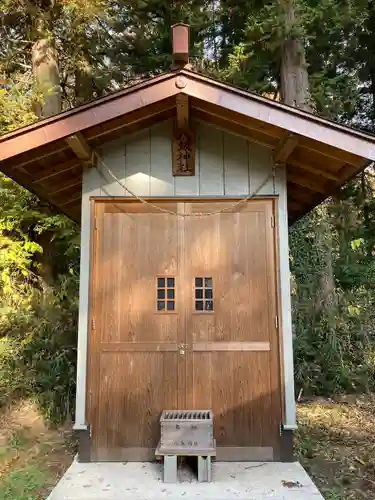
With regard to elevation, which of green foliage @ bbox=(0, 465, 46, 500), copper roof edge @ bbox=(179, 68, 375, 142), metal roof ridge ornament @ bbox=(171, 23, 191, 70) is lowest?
green foliage @ bbox=(0, 465, 46, 500)

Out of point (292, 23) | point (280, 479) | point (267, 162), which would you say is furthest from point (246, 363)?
point (292, 23)

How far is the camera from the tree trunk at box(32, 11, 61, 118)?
7.90 metres

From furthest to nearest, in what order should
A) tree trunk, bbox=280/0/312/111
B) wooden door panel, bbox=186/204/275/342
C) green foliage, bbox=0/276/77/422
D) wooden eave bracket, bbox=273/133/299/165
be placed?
tree trunk, bbox=280/0/312/111, green foliage, bbox=0/276/77/422, wooden door panel, bbox=186/204/275/342, wooden eave bracket, bbox=273/133/299/165

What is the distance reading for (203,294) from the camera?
425 centimetres

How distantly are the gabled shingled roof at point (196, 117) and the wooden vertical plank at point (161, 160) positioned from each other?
0.11 metres

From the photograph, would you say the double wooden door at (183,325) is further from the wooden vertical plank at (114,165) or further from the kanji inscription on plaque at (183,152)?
the kanji inscription on plaque at (183,152)

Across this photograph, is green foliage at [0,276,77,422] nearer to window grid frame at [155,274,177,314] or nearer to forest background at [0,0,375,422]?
forest background at [0,0,375,422]

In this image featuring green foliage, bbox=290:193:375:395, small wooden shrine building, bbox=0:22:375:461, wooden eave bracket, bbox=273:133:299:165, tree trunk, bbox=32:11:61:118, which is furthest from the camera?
tree trunk, bbox=32:11:61:118

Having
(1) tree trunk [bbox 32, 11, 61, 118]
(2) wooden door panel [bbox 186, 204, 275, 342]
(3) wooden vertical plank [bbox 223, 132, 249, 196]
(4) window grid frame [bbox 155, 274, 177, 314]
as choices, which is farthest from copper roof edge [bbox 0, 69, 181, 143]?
(1) tree trunk [bbox 32, 11, 61, 118]

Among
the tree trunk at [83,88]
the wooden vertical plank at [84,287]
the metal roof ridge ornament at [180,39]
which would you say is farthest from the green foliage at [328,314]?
the metal roof ridge ornament at [180,39]

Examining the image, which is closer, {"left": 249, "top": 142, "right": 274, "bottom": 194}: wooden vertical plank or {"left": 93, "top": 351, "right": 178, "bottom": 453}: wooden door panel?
{"left": 93, "top": 351, "right": 178, "bottom": 453}: wooden door panel

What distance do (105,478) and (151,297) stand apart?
5.19ft

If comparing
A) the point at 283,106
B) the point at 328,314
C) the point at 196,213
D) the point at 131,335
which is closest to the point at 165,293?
the point at 131,335

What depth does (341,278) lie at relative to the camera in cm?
935
